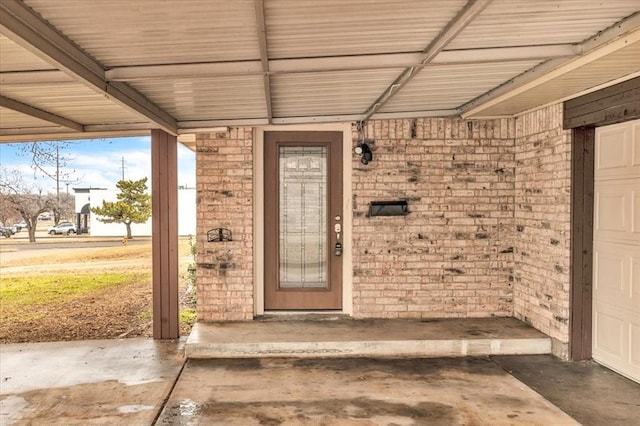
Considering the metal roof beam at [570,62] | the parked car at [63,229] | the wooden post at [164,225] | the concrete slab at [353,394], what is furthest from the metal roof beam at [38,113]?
the parked car at [63,229]

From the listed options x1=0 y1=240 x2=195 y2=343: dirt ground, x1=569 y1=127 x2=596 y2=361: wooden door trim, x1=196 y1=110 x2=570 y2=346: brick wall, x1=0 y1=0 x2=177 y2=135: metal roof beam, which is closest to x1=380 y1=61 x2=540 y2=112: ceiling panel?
x1=196 y1=110 x2=570 y2=346: brick wall

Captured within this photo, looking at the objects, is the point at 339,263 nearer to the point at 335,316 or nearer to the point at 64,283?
the point at 335,316

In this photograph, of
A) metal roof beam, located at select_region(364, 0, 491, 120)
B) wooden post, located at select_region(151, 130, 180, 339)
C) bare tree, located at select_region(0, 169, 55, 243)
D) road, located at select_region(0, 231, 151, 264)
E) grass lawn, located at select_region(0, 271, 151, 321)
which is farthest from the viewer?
road, located at select_region(0, 231, 151, 264)

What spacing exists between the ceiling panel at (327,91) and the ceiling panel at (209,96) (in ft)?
0.64

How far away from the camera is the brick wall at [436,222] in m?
5.71

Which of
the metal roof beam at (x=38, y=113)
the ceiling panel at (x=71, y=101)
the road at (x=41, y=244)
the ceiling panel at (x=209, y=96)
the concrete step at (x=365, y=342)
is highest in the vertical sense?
the ceiling panel at (x=209, y=96)

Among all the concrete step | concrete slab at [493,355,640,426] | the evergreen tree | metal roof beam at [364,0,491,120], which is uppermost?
metal roof beam at [364,0,491,120]

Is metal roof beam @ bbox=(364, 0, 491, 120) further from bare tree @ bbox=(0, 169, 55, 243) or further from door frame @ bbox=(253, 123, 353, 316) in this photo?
bare tree @ bbox=(0, 169, 55, 243)

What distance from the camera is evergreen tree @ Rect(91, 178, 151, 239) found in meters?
12.6

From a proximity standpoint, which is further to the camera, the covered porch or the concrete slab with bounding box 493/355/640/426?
the concrete slab with bounding box 493/355/640/426

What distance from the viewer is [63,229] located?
1199 centimetres

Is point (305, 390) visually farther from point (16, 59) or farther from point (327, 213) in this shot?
point (16, 59)

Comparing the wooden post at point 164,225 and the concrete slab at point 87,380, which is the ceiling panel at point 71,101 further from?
the concrete slab at point 87,380

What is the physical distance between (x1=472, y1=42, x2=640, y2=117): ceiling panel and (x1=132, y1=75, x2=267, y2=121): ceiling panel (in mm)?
2403
